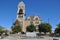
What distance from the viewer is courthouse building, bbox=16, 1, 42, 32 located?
314ft

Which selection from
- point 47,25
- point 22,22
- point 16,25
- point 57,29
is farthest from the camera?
point 22,22

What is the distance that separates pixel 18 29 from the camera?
8012cm

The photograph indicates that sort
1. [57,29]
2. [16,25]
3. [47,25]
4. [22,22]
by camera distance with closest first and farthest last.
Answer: [57,29] → [47,25] → [16,25] → [22,22]

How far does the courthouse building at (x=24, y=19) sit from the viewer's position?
314ft

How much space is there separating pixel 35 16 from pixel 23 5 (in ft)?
31.6

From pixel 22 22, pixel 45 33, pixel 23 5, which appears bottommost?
pixel 45 33

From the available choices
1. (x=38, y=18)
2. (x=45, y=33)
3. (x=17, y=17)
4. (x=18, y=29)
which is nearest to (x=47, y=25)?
(x=45, y=33)

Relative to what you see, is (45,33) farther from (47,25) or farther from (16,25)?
(16,25)

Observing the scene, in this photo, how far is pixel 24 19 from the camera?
3900 inches

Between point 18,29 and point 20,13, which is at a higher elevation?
point 20,13

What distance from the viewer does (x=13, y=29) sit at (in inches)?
3130

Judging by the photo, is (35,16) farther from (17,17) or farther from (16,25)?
(16,25)

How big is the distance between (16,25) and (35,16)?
57.5ft

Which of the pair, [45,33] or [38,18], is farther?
[38,18]
